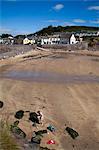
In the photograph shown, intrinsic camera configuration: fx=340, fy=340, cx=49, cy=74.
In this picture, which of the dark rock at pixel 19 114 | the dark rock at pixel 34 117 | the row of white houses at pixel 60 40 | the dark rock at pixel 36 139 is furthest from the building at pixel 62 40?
the dark rock at pixel 36 139

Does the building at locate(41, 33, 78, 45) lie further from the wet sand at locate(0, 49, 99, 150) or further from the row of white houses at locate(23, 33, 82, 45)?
the wet sand at locate(0, 49, 99, 150)

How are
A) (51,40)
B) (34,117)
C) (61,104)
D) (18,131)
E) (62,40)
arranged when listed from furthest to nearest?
(51,40) → (62,40) → (61,104) → (34,117) → (18,131)

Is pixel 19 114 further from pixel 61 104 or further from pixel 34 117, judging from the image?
pixel 61 104

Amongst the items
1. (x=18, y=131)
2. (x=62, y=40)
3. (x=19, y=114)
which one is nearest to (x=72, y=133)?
(x=18, y=131)

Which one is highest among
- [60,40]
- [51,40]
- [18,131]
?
[18,131]

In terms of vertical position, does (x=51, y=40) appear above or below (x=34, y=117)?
below

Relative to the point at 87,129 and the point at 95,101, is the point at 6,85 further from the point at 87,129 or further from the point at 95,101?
the point at 87,129

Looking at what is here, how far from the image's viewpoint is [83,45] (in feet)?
222

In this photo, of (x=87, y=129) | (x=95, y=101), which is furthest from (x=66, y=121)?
(x=95, y=101)

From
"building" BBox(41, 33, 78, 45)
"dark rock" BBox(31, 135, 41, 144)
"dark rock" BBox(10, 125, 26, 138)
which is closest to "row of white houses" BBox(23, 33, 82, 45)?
"building" BBox(41, 33, 78, 45)

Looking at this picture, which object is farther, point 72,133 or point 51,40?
point 51,40

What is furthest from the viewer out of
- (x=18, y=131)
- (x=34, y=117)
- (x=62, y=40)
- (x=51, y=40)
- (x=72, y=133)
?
(x=51, y=40)

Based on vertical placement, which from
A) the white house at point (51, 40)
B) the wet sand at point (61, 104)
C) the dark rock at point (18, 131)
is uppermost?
the dark rock at point (18, 131)

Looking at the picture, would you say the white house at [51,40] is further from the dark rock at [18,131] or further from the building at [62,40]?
the dark rock at [18,131]
